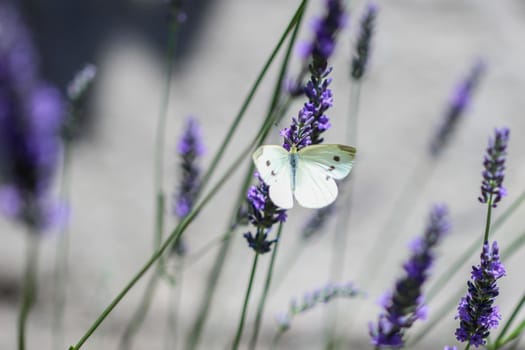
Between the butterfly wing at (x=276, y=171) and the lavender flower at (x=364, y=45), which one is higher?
the lavender flower at (x=364, y=45)

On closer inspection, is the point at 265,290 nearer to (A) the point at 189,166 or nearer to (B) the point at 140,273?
(B) the point at 140,273

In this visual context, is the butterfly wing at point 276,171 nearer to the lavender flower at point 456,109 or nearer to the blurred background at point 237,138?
the lavender flower at point 456,109

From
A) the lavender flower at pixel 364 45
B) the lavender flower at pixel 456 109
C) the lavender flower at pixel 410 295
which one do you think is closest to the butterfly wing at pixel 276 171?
the lavender flower at pixel 410 295

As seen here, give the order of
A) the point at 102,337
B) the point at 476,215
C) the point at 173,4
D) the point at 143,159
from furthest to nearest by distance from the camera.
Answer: the point at 143,159 → the point at 476,215 → the point at 102,337 → the point at 173,4

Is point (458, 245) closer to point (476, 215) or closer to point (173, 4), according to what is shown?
point (476, 215)

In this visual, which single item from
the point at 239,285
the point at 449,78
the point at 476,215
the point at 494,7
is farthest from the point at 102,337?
the point at 494,7

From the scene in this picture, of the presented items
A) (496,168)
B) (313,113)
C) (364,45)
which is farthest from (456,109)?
(313,113)
